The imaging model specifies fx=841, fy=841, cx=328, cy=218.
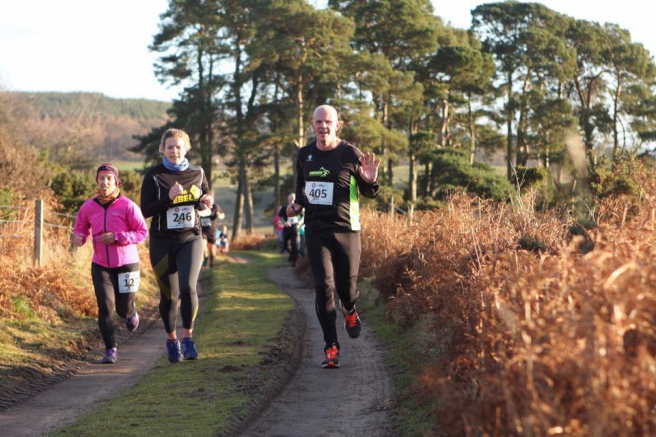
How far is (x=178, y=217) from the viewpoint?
28.3 ft

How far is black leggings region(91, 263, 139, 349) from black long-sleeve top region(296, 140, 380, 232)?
7.98 feet

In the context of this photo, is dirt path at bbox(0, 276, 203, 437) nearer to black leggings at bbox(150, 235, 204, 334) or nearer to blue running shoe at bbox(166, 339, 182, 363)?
blue running shoe at bbox(166, 339, 182, 363)

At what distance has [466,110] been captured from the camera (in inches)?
2334

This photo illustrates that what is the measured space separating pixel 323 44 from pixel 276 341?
37031 mm

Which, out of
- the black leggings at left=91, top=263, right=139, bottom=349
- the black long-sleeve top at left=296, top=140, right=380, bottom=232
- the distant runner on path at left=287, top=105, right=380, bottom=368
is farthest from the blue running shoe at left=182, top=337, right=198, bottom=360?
the black long-sleeve top at left=296, top=140, right=380, bottom=232

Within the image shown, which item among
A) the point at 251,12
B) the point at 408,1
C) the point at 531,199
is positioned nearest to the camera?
the point at 531,199

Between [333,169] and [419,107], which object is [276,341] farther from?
[419,107]

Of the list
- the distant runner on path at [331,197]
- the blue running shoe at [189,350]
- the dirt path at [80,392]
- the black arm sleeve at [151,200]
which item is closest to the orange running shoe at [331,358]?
the distant runner on path at [331,197]

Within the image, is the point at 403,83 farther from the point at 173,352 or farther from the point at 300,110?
the point at 173,352

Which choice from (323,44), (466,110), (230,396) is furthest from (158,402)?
(466,110)

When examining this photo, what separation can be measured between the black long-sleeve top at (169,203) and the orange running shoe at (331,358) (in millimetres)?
1854

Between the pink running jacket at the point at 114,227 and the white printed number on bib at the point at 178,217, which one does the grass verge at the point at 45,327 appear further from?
the white printed number on bib at the point at 178,217

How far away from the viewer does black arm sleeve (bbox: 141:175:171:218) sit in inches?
337

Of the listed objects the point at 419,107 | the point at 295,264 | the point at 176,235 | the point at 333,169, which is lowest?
the point at 295,264
